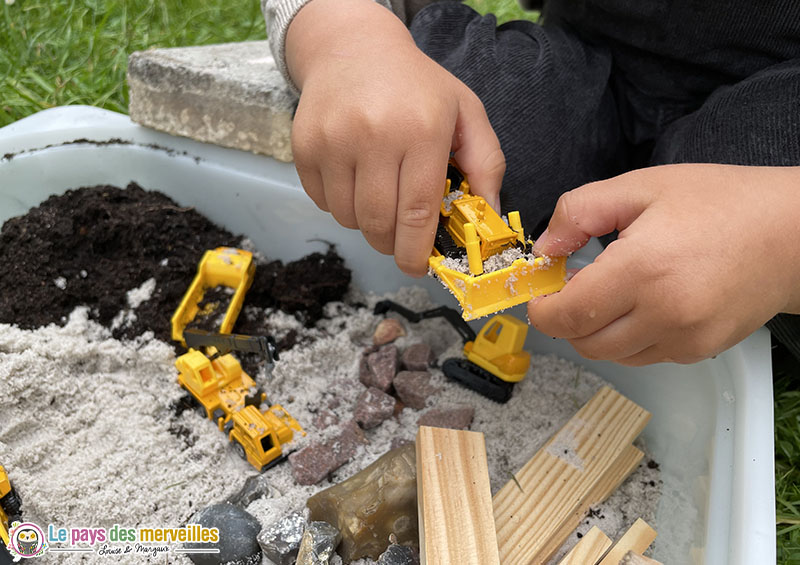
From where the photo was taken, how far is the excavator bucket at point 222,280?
1.09 meters

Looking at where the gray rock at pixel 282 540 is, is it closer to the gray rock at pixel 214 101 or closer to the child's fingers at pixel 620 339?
the child's fingers at pixel 620 339

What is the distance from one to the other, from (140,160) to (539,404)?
89 centimetres

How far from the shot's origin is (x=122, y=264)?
3.75 feet

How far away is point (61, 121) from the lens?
1.21 m

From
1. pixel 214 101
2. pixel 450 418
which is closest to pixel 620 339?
pixel 450 418

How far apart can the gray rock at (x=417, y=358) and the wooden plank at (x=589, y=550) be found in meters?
0.41

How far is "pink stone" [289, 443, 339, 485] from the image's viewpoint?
91 cm

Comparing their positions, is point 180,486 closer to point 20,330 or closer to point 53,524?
point 53,524

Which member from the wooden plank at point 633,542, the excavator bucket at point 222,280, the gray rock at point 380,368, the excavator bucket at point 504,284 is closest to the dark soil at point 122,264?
the excavator bucket at point 222,280

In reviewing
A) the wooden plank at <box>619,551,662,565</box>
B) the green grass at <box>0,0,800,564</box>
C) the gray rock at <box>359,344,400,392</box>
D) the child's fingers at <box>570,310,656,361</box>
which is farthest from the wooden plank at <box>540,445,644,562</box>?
the green grass at <box>0,0,800,564</box>

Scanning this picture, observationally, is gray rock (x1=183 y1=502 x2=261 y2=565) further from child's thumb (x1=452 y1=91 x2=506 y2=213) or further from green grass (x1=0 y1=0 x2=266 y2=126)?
green grass (x1=0 y1=0 x2=266 y2=126)

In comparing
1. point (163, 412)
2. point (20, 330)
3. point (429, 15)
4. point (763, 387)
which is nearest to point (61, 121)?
point (20, 330)

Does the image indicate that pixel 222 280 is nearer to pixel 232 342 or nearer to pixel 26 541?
pixel 232 342

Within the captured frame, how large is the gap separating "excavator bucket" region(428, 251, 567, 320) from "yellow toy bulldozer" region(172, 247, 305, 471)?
360 mm
